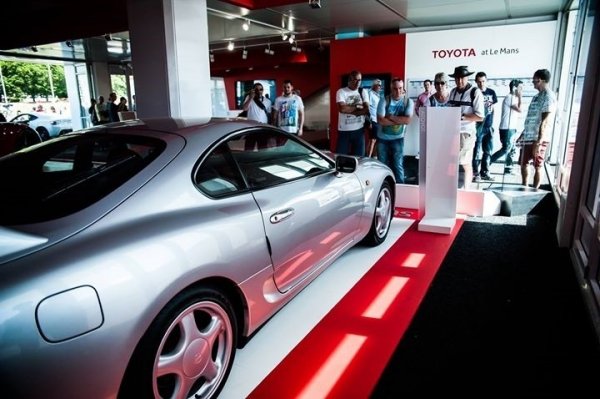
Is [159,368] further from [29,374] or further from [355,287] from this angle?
[355,287]

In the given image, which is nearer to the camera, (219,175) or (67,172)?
(67,172)

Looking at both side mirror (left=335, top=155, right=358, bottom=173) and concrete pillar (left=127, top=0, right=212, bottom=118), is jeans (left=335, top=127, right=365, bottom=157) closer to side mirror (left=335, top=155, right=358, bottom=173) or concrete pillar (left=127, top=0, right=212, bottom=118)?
concrete pillar (left=127, top=0, right=212, bottom=118)

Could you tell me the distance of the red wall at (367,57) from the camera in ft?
30.3

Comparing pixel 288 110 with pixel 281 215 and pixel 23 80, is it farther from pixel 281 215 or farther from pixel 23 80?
pixel 23 80

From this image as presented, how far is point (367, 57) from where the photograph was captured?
377 inches

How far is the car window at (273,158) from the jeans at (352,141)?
10.2ft

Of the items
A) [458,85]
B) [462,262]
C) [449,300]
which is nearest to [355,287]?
[449,300]

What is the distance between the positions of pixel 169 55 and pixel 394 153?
3.00m

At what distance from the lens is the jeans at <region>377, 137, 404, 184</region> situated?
18.0 ft

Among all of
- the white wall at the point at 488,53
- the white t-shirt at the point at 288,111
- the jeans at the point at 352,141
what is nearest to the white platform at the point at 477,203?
the jeans at the point at 352,141

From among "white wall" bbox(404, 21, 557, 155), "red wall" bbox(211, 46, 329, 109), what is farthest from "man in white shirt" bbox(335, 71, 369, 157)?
"red wall" bbox(211, 46, 329, 109)

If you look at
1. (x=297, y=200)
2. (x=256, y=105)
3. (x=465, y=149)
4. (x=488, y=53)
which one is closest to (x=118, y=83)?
(x=256, y=105)

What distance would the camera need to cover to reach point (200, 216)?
1799 millimetres

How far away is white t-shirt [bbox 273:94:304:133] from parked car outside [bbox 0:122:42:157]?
4.36 metres
